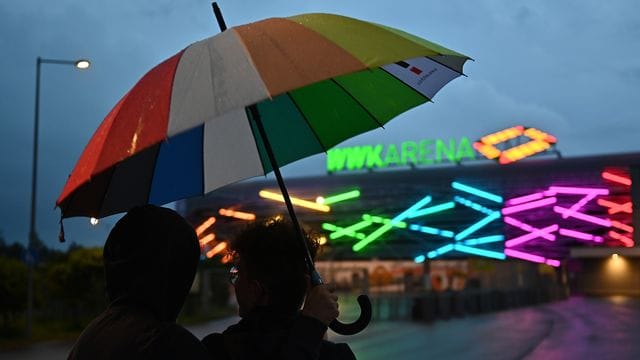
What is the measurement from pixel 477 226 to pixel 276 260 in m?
35.1

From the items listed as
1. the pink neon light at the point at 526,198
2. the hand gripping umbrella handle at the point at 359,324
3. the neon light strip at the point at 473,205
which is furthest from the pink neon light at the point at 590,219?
the hand gripping umbrella handle at the point at 359,324

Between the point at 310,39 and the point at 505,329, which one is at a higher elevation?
the point at 310,39

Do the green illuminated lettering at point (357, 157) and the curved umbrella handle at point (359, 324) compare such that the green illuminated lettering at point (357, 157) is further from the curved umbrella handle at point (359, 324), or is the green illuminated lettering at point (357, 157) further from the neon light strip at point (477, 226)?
the curved umbrella handle at point (359, 324)

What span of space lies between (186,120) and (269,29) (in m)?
0.54

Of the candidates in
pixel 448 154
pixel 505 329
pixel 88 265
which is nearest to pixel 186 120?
pixel 505 329

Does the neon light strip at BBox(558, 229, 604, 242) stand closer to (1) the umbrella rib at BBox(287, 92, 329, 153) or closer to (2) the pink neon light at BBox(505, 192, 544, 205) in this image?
(2) the pink neon light at BBox(505, 192, 544, 205)

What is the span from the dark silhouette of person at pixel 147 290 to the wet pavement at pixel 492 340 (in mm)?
12625

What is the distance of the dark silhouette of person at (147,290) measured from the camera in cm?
185

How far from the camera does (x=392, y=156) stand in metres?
44.9

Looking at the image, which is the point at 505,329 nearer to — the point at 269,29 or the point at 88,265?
the point at 88,265

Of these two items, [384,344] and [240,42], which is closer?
[240,42]

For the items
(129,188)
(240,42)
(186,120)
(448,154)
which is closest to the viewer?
(186,120)

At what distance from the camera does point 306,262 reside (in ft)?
7.16

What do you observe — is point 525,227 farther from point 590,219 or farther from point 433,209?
point 433,209
